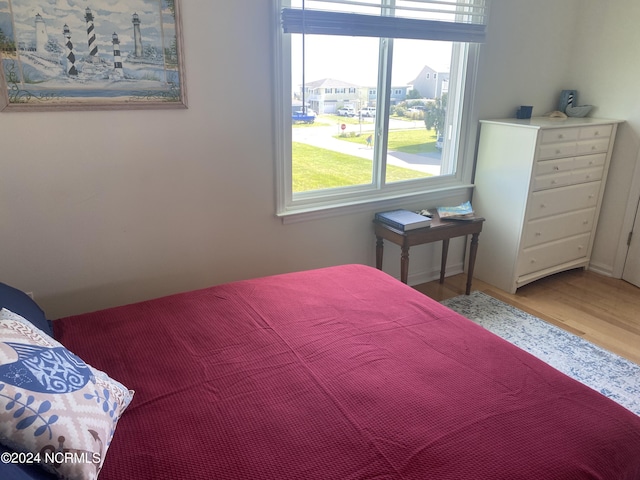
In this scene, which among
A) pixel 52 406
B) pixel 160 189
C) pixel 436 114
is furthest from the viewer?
pixel 436 114

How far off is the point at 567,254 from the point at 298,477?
3.07 m

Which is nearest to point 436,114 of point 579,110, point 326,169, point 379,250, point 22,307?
point 326,169

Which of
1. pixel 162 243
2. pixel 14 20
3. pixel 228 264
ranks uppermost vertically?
pixel 14 20

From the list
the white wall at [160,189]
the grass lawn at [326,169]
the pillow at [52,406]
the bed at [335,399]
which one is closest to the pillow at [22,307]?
the bed at [335,399]

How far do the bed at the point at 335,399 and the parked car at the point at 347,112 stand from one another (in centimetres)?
133

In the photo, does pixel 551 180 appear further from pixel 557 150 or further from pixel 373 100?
pixel 373 100

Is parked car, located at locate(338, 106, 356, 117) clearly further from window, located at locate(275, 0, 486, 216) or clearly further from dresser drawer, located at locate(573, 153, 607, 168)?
dresser drawer, located at locate(573, 153, 607, 168)

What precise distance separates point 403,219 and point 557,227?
1265mm

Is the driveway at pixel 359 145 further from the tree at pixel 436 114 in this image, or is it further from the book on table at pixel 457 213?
the book on table at pixel 457 213

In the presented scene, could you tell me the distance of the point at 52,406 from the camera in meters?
1.04

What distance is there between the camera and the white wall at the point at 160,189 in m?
2.04

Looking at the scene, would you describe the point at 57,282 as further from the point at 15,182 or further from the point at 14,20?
the point at 14,20

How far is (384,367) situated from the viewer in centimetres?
151

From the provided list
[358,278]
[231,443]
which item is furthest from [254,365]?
[358,278]
